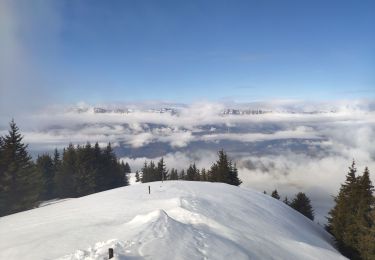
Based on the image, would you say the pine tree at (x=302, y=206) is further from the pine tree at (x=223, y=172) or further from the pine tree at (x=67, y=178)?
the pine tree at (x=67, y=178)

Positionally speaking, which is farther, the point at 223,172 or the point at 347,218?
the point at 223,172

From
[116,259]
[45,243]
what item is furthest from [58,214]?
[116,259]

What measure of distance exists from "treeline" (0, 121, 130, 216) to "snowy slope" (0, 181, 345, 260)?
2132cm

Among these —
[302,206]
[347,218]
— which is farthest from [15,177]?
[302,206]

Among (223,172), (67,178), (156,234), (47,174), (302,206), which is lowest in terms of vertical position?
(302,206)

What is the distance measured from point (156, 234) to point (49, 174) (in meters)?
67.4

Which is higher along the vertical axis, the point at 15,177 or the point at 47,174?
the point at 15,177

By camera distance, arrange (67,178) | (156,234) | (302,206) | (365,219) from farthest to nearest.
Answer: (67,178), (302,206), (365,219), (156,234)

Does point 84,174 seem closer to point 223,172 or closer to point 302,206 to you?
point 223,172

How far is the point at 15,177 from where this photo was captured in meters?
47.1

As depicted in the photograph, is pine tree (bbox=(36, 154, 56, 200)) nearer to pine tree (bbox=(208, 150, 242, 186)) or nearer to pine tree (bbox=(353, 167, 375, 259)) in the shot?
pine tree (bbox=(208, 150, 242, 186))

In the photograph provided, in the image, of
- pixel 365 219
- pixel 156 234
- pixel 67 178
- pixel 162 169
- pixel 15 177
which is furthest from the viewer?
pixel 162 169

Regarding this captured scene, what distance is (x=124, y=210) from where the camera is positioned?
26500 mm

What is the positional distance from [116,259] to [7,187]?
3862cm
